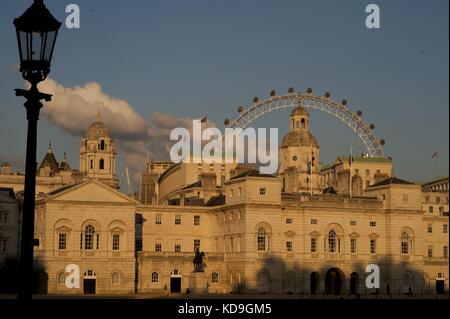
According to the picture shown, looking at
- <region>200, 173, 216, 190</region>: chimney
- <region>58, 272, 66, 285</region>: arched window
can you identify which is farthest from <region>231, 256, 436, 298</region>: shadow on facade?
<region>200, 173, 216, 190</region>: chimney

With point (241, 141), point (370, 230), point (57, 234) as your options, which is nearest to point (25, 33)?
point (57, 234)

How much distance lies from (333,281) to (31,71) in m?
99.1

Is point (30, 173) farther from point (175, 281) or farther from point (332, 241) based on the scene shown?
point (332, 241)

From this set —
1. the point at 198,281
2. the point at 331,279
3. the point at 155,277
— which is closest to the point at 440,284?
the point at 331,279

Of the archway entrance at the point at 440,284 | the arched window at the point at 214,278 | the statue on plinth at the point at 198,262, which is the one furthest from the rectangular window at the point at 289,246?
the archway entrance at the point at 440,284

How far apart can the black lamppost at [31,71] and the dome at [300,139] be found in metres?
155

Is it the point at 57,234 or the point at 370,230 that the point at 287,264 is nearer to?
the point at 370,230

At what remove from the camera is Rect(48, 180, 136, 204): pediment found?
3974 inches

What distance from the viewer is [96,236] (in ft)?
335

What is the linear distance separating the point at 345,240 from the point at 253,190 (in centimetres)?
1341

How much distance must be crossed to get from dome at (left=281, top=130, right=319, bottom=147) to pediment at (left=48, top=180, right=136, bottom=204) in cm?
7202

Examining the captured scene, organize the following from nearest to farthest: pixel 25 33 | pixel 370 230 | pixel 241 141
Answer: pixel 25 33
pixel 370 230
pixel 241 141

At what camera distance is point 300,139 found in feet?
563

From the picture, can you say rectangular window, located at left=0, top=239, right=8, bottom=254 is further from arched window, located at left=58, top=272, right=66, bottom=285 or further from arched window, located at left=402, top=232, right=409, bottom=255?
arched window, located at left=402, top=232, right=409, bottom=255
